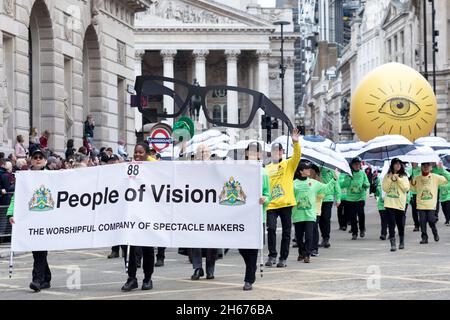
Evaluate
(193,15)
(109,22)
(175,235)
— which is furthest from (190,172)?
(193,15)

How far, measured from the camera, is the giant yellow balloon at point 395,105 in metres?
34.5

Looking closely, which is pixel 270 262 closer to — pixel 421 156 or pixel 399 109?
pixel 421 156

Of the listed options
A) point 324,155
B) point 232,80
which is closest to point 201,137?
point 324,155

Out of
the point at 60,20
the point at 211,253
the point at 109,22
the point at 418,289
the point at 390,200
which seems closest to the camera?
the point at 418,289

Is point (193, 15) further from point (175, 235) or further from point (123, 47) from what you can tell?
point (175, 235)

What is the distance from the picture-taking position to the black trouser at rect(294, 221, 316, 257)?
2038 centimetres

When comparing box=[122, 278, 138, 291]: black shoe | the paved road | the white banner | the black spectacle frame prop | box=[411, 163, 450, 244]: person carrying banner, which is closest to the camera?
the paved road

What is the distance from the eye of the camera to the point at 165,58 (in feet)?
413

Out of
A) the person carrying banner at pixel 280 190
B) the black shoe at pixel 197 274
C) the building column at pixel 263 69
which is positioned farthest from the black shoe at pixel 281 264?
the building column at pixel 263 69

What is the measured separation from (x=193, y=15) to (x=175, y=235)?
107516mm

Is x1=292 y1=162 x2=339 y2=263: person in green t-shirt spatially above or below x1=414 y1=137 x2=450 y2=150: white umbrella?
below

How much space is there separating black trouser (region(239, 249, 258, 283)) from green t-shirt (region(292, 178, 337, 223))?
452 cm

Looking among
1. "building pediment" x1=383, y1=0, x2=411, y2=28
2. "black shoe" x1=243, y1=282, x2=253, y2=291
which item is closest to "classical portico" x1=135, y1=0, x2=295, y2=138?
"building pediment" x1=383, y1=0, x2=411, y2=28

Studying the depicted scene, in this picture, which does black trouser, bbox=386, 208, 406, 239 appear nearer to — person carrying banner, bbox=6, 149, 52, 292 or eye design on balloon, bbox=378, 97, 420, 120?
person carrying banner, bbox=6, 149, 52, 292
